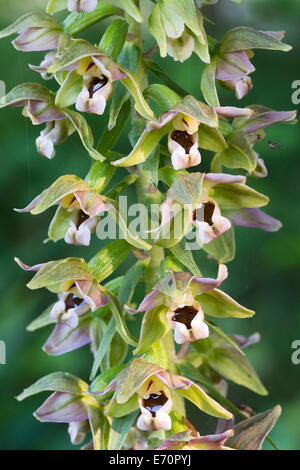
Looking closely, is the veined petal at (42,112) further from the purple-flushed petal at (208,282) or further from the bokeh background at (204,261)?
the bokeh background at (204,261)

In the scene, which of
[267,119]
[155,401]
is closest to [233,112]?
[267,119]

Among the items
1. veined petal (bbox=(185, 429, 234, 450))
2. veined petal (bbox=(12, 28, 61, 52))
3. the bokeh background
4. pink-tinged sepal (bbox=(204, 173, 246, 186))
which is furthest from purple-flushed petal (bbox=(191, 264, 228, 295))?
the bokeh background

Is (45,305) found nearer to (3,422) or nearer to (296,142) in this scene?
(3,422)

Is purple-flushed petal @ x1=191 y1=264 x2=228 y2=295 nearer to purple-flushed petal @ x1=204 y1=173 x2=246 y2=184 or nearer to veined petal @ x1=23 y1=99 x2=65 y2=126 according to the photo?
purple-flushed petal @ x1=204 y1=173 x2=246 y2=184

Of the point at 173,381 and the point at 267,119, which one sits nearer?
the point at 173,381

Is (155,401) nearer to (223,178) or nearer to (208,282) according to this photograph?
(208,282)

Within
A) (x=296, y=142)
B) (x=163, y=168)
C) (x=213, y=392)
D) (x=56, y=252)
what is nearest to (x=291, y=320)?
(x=296, y=142)
